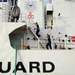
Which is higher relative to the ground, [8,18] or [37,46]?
[8,18]

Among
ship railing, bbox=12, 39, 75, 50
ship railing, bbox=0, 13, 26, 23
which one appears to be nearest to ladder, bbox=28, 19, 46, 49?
ship railing, bbox=12, 39, 75, 50

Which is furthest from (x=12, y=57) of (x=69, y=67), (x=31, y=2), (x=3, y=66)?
(x=31, y=2)

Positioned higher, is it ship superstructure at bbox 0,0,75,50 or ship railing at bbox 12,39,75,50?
ship superstructure at bbox 0,0,75,50

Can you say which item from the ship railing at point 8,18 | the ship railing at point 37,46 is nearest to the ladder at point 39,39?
the ship railing at point 37,46

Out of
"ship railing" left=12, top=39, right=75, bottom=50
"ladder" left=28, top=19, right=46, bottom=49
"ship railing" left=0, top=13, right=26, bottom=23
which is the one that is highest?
"ship railing" left=0, top=13, right=26, bottom=23

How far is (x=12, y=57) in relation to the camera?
8602 millimetres

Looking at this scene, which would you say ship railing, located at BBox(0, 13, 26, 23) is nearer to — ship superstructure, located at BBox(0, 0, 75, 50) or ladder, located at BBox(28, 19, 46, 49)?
ship superstructure, located at BBox(0, 0, 75, 50)

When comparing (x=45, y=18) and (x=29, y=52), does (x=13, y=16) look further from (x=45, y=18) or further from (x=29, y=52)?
(x=45, y=18)

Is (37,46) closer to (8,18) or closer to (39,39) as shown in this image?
(39,39)

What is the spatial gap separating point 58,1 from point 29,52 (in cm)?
396

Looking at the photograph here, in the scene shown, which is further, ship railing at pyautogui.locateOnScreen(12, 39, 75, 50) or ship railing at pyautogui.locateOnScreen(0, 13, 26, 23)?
ship railing at pyautogui.locateOnScreen(0, 13, 26, 23)

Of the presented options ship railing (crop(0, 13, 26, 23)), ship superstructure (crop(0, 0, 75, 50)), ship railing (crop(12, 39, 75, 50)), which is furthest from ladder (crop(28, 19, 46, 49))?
ship railing (crop(0, 13, 26, 23))

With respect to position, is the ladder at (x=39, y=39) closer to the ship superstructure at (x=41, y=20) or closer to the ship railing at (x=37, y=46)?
the ship superstructure at (x=41, y=20)

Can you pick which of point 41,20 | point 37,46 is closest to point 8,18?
point 41,20
